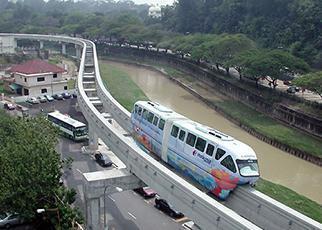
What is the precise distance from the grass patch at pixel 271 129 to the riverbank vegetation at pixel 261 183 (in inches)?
44.4

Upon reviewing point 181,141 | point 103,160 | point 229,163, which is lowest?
point 103,160

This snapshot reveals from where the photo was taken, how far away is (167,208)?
Answer: 2395cm

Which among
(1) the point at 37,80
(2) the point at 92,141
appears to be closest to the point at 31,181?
(2) the point at 92,141

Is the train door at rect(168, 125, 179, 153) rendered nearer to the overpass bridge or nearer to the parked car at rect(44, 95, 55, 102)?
the overpass bridge

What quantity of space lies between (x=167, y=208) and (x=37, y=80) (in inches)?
1437

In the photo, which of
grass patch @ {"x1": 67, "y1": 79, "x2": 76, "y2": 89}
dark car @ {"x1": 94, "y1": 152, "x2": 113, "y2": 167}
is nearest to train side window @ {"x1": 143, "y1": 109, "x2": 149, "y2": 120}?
dark car @ {"x1": 94, "y1": 152, "x2": 113, "y2": 167}

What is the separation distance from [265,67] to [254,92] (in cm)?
492

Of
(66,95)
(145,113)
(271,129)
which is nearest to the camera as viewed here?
(145,113)

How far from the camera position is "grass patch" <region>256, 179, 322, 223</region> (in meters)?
Result: 24.7

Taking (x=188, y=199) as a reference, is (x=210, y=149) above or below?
above

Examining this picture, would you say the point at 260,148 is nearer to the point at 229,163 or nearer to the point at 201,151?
the point at 201,151

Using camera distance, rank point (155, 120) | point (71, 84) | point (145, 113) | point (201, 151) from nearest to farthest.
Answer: point (201, 151) → point (155, 120) → point (145, 113) → point (71, 84)

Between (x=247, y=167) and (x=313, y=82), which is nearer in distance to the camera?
(x=247, y=167)

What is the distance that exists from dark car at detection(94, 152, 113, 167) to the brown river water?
1272 cm
